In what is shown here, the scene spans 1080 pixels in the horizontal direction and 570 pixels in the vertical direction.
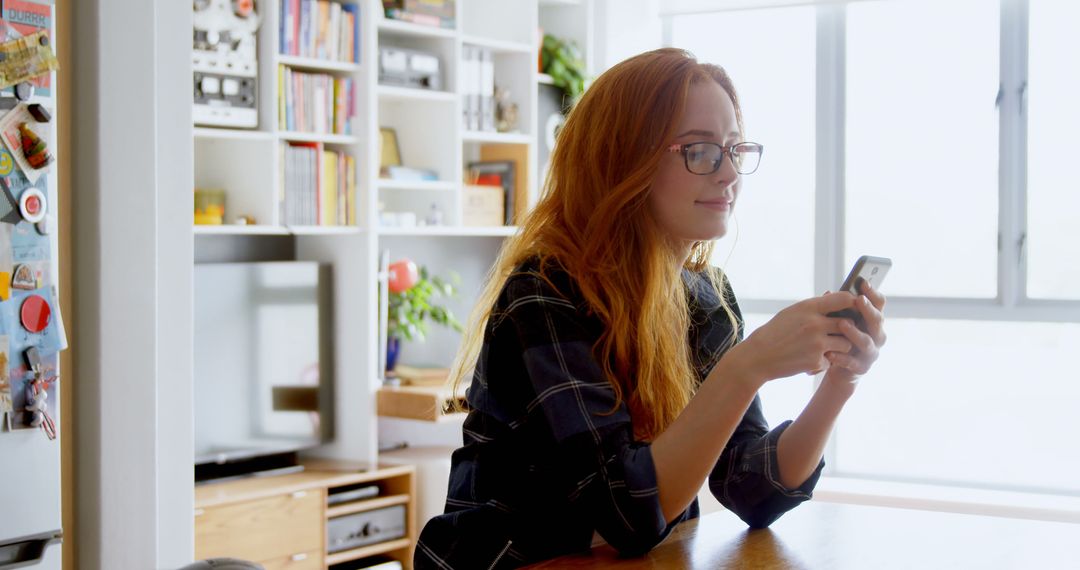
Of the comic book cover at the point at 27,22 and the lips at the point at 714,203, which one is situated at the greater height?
the comic book cover at the point at 27,22

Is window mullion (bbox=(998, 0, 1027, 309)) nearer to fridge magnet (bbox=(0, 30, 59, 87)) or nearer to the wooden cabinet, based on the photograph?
the wooden cabinet

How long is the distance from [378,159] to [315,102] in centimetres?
31

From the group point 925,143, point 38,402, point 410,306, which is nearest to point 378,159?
point 410,306

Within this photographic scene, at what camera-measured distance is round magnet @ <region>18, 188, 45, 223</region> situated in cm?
239

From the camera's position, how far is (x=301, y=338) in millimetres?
3992

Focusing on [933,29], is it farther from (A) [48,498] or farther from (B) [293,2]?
(A) [48,498]

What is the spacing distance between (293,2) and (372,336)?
1102 millimetres

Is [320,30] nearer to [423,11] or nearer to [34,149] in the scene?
[423,11]

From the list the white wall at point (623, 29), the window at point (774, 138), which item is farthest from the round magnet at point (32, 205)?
the window at point (774, 138)

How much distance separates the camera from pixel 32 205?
241 cm

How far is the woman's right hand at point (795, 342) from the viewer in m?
1.25

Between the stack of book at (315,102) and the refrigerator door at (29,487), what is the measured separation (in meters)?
1.59

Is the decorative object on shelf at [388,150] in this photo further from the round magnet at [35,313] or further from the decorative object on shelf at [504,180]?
the round magnet at [35,313]

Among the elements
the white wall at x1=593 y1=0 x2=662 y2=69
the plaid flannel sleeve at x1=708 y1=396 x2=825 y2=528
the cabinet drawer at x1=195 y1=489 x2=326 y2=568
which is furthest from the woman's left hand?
the white wall at x1=593 y1=0 x2=662 y2=69
